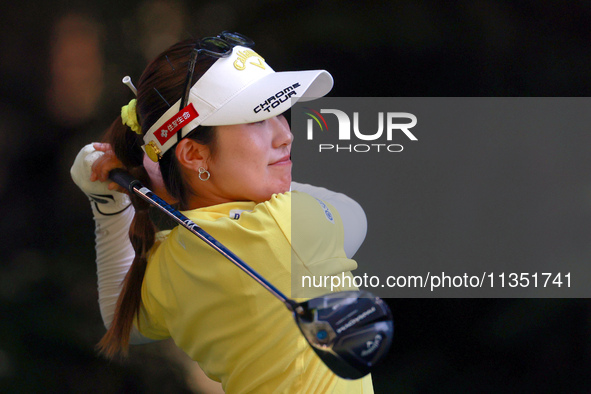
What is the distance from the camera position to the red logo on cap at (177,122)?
92cm

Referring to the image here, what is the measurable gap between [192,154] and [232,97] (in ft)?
0.37

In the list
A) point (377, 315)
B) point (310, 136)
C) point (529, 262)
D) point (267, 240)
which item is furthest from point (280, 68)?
point (377, 315)

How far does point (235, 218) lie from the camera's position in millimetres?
903

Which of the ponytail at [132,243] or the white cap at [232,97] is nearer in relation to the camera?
the white cap at [232,97]

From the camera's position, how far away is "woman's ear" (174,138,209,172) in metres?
0.95

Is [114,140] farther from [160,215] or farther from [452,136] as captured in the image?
[452,136]

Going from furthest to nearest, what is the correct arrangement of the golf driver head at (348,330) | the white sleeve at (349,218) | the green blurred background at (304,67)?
the green blurred background at (304,67) < the white sleeve at (349,218) < the golf driver head at (348,330)

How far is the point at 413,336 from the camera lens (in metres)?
1.63

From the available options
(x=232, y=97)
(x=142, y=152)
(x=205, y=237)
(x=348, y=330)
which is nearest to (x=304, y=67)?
(x=142, y=152)

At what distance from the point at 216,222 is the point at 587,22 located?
1.18 meters

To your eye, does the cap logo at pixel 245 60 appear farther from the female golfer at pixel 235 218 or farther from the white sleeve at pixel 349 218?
the white sleeve at pixel 349 218

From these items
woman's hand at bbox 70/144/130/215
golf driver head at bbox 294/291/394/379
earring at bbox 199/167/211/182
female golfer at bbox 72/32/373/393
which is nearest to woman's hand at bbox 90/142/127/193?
woman's hand at bbox 70/144/130/215

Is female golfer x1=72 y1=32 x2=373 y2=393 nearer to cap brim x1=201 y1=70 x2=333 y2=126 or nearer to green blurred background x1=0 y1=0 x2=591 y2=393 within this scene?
cap brim x1=201 y1=70 x2=333 y2=126

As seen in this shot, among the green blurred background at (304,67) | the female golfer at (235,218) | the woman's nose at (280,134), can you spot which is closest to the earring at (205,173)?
the female golfer at (235,218)
